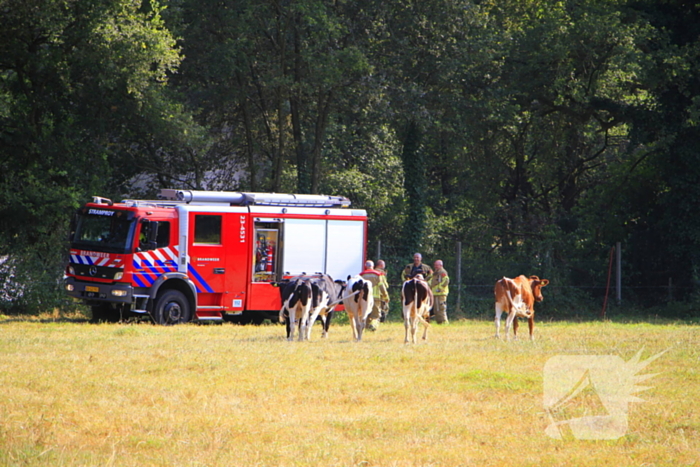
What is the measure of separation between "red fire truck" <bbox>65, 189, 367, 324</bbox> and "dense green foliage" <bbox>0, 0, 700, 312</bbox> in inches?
148

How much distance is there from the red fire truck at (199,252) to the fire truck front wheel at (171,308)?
23 mm

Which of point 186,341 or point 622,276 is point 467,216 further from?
point 186,341

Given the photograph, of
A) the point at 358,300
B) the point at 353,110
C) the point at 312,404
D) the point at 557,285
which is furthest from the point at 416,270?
the point at 353,110

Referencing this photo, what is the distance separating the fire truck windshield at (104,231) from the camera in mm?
20375

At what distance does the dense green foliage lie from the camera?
2416 centimetres

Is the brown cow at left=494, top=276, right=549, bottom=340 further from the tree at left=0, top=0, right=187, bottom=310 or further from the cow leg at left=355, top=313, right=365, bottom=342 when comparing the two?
the tree at left=0, top=0, right=187, bottom=310

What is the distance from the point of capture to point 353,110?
99.0 ft

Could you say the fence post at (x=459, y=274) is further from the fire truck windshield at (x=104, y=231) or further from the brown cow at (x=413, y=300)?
the fire truck windshield at (x=104, y=231)

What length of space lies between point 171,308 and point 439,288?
648 centimetres

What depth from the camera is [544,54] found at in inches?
1152

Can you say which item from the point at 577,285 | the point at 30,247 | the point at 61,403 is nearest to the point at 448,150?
the point at 577,285

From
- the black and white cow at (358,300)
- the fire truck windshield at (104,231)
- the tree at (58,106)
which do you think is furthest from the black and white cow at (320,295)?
the tree at (58,106)

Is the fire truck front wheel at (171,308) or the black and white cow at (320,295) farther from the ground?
the black and white cow at (320,295)

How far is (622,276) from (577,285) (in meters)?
1.44
